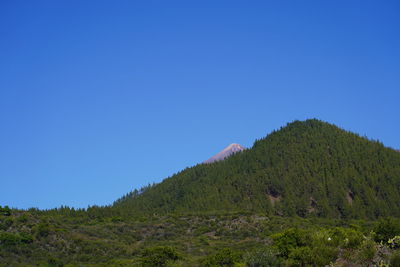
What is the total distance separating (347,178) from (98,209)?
214 ft

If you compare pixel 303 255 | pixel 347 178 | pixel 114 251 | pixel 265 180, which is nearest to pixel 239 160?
pixel 265 180

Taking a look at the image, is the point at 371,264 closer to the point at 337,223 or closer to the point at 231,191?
the point at 337,223

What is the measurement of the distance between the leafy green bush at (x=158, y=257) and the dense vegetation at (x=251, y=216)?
0.40 feet

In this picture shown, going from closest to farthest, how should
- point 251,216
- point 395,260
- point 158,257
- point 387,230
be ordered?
point 395,260, point 387,230, point 158,257, point 251,216

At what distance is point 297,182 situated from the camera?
Result: 458 ft

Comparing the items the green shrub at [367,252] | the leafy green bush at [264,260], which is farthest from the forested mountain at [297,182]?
the green shrub at [367,252]

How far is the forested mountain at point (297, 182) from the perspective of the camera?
130 metres

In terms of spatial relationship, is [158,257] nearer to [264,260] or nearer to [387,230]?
[264,260]

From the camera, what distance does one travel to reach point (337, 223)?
351 feet

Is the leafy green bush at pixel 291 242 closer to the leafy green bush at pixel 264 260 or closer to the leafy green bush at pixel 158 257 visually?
the leafy green bush at pixel 264 260

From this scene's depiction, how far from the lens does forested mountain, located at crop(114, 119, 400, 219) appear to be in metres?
130

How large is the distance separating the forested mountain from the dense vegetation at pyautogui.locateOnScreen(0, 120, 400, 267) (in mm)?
310

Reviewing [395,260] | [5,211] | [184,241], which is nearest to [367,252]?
[395,260]

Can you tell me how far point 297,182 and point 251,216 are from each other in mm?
35189
